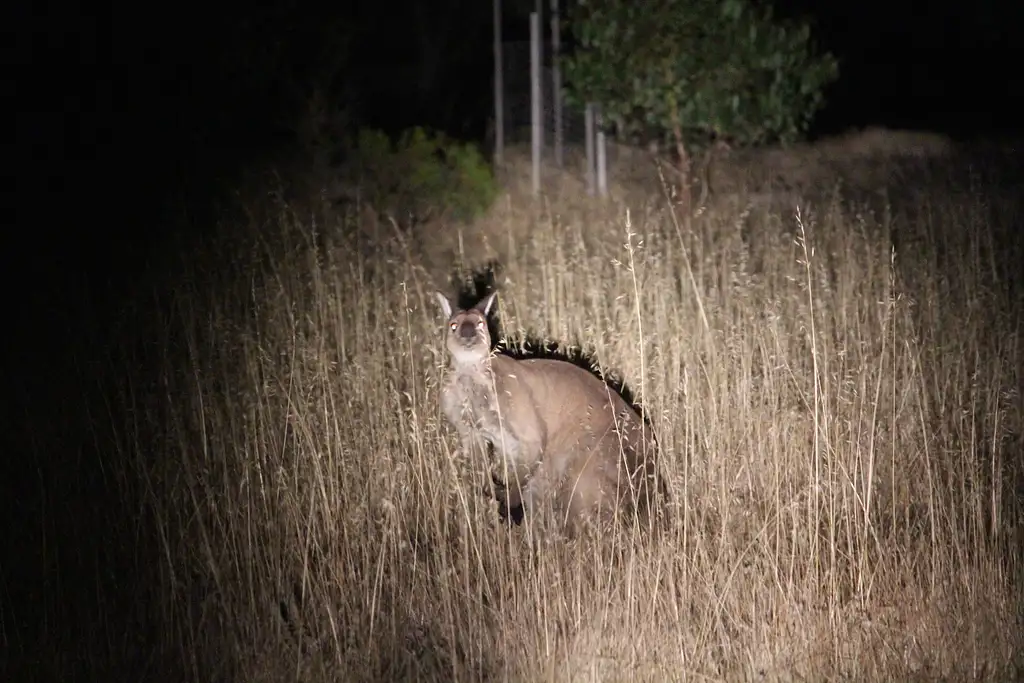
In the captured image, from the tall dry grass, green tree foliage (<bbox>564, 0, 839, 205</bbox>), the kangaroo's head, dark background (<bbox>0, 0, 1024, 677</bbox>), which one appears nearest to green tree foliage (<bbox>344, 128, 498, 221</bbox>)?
dark background (<bbox>0, 0, 1024, 677</bbox>)

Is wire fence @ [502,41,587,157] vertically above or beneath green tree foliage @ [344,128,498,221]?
above

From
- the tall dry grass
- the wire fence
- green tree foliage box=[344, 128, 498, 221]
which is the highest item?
the wire fence

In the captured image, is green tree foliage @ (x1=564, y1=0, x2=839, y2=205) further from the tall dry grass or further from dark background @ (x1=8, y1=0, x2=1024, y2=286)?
the tall dry grass

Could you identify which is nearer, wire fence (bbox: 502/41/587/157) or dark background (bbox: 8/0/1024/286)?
dark background (bbox: 8/0/1024/286)

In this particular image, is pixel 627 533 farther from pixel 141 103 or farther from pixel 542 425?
pixel 141 103

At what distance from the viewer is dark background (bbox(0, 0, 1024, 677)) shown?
6059mm

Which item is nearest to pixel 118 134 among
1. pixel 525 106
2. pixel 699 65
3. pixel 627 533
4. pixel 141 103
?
pixel 141 103

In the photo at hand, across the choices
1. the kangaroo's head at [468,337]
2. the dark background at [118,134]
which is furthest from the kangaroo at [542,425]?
the dark background at [118,134]

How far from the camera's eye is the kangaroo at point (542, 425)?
5.78 meters

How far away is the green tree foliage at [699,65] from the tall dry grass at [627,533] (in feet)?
9.99

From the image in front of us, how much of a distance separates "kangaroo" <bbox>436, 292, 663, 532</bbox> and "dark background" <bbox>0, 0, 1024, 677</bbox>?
185cm

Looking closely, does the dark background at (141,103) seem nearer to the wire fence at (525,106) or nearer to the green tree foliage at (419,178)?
the green tree foliage at (419,178)

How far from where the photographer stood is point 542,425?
6.16m

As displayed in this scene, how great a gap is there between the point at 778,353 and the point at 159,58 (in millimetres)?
9426
